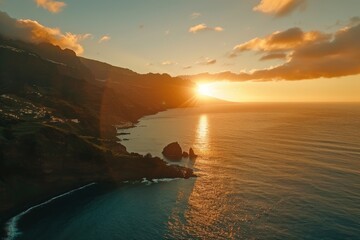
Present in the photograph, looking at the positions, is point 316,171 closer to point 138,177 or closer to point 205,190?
point 205,190

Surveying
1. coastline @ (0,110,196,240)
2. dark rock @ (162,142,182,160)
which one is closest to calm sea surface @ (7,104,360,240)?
coastline @ (0,110,196,240)

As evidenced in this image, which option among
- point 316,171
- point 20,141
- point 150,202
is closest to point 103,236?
point 150,202

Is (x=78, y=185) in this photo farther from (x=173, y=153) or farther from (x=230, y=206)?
(x=173, y=153)

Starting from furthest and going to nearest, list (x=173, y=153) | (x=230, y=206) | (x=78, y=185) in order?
(x=173, y=153)
(x=78, y=185)
(x=230, y=206)

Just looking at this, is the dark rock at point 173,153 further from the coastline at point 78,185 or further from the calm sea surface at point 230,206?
the coastline at point 78,185

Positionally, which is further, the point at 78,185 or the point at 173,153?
the point at 173,153

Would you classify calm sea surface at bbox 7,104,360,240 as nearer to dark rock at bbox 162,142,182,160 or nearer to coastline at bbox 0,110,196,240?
coastline at bbox 0,110,196,240

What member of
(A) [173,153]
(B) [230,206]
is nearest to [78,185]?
(B) [230,206]

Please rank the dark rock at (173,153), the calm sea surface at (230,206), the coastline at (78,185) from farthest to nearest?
1. the dark rock at (173,153)
2. the coastline at (78,185)
3. the calm sea surface at (230,206)

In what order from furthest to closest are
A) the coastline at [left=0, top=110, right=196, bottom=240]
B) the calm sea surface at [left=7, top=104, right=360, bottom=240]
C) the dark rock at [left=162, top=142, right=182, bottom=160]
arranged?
the dark rock at [left=162, top=142, right=182, bottom=160] → the coastline at [left=0, top=110, right=196, bottom=240] → the calm sea surface at [left=7, top=104, right=360, bottom=240]

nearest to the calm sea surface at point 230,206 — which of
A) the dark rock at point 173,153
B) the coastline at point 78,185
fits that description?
the coastline at point 78,185

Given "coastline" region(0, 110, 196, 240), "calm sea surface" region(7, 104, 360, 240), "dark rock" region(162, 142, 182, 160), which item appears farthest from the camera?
"dark rock" region(162, 142, 182, 160)
